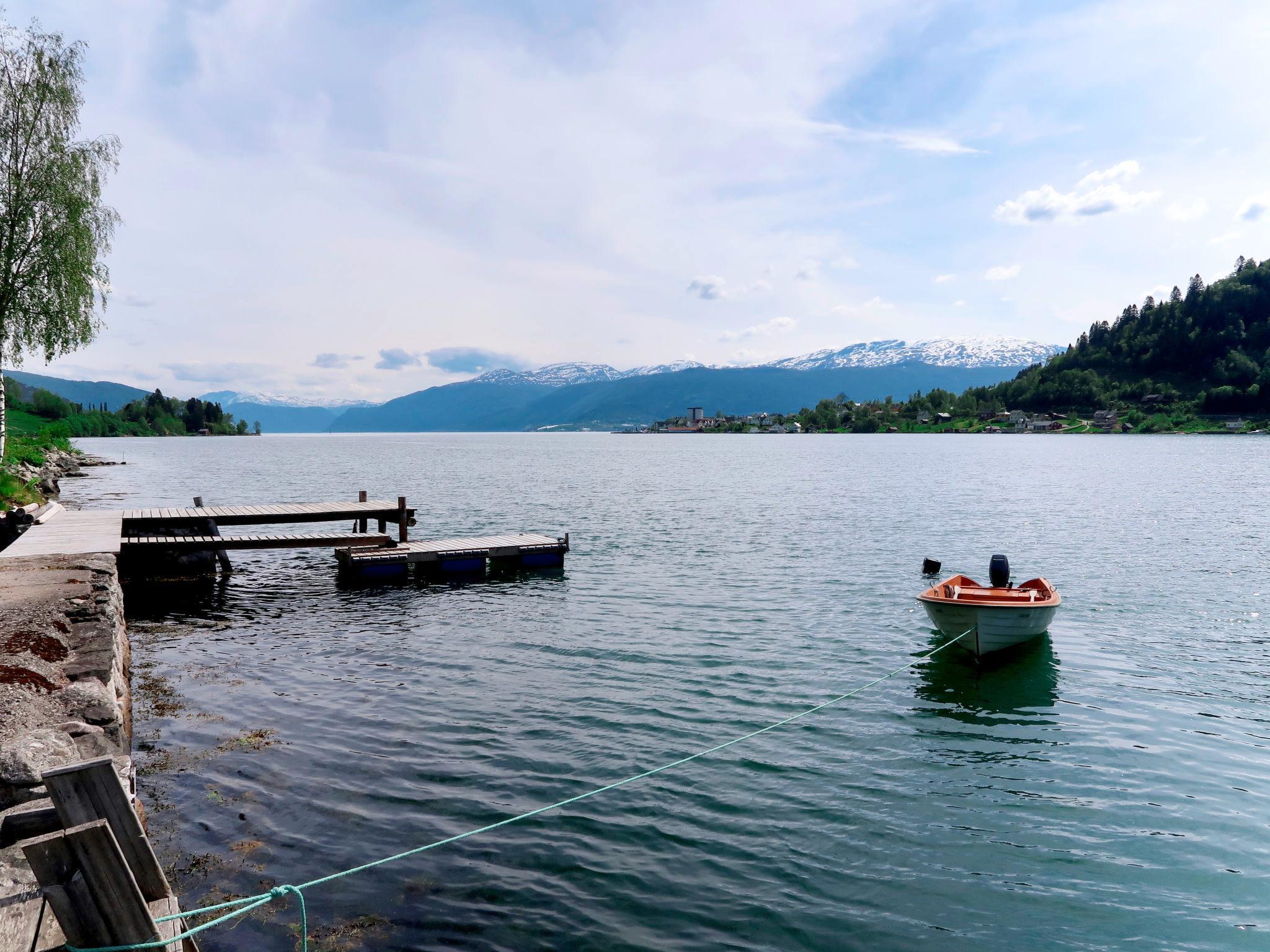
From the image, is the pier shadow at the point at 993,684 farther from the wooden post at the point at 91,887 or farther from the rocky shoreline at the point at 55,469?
the rocky shoreline at the point at 55,469

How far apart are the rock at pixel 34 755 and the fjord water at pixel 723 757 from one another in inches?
79.4

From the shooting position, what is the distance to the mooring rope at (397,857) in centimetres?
550

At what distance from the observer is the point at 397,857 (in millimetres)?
8578

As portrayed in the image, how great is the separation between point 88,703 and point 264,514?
22468mm

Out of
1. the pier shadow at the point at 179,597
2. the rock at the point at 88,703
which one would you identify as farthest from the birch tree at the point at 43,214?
the rock at the point at 88,703

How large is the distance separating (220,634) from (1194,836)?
2269cm

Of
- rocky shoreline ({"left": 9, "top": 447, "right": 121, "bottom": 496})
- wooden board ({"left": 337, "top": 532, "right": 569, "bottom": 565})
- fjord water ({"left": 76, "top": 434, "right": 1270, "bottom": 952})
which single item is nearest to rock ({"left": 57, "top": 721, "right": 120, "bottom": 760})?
fjord water ({"left": 76, "top": 434, "right": 1270, "bottom": 952})

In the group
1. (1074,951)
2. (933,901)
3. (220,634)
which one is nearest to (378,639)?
(220,634)

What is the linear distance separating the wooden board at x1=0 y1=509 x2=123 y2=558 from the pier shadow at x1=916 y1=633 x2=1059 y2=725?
78.5ft

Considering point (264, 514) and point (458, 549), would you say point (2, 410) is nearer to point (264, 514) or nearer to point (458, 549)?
point (264, 514)

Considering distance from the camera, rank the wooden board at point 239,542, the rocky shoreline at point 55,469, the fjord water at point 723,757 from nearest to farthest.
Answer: the fjord water at point 723,757
the wooden board at point 239,542
the rocky shoreline at point 55,469

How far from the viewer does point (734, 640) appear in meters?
20.3

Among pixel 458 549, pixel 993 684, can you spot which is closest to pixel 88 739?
pixel 993 684

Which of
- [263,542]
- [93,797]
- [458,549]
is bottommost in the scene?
[458,549]
